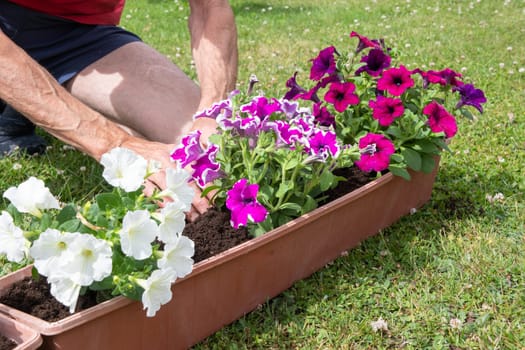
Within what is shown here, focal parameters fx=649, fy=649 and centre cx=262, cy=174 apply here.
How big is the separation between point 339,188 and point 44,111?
3.62 ft

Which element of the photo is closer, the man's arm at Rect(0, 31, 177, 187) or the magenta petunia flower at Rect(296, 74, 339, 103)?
the man's arm at Rect(0, 31, 177, 187)

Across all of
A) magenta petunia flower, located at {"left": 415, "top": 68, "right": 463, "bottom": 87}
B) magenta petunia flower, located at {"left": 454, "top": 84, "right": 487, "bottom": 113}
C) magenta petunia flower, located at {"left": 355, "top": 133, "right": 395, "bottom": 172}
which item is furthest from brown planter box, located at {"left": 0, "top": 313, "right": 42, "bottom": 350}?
magenta petunia flower, located at {"left": 454, "top": 84, "right": 487, "bottom": 113}

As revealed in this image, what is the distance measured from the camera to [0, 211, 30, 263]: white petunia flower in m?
1.52

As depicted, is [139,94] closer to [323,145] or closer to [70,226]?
[323,145]

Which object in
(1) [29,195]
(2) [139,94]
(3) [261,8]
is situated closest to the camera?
(1) [29,195]

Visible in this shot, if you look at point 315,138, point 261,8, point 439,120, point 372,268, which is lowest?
point 261,8

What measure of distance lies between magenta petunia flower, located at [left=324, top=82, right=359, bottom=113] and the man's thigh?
2.28 feet

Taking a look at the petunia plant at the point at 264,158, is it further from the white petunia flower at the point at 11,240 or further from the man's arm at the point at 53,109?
the white petunia flower at the point at 11,240

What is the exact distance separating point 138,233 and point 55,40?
5.87ft

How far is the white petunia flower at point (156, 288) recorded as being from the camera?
4.89 ft

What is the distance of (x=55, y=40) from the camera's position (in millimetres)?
2979

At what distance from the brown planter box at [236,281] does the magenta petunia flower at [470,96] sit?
371 millimetres

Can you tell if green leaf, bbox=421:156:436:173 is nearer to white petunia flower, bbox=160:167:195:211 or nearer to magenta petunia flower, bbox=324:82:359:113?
magenta petunia flower, bbox=324:82:359:113

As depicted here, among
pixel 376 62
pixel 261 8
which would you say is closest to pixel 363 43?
pixel 376 62
